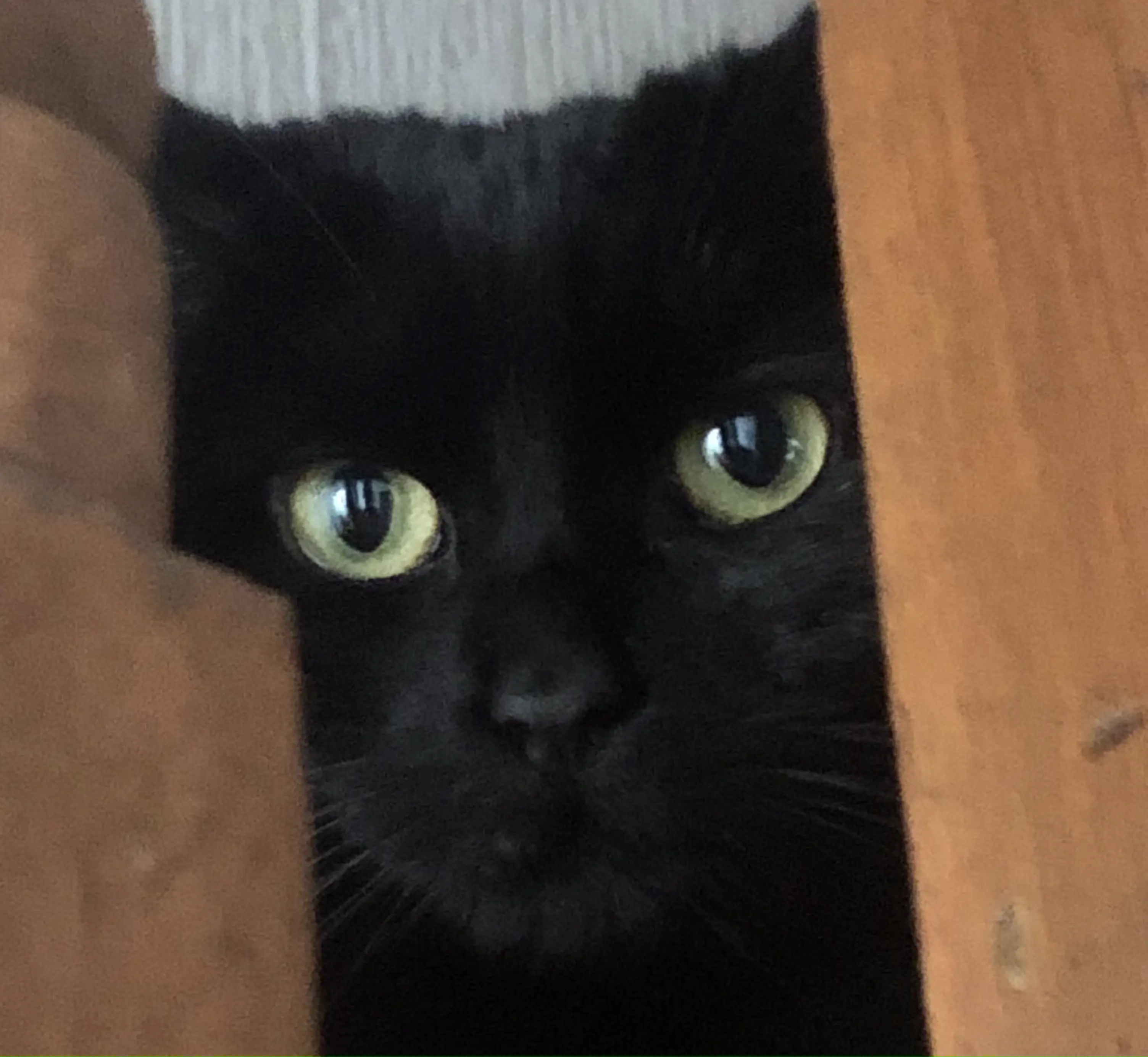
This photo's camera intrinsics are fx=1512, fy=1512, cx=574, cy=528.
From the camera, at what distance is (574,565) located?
2.39ft

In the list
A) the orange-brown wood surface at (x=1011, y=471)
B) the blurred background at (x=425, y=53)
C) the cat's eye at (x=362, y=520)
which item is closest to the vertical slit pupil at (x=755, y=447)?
the cat's eye at (x=362, y=520)

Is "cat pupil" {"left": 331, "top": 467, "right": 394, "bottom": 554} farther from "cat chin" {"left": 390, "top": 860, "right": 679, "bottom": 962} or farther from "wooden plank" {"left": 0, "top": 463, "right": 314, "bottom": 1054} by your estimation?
"wooden plank" {"left": 0, "top": 463, "right": 314, "bottom": 1054}

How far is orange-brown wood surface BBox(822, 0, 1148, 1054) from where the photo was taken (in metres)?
0.21

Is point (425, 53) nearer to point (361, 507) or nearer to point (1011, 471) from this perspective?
point (361, 507)

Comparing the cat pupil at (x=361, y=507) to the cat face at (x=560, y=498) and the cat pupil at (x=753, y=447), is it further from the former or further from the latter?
the cat pupil at (x=753, y=447)

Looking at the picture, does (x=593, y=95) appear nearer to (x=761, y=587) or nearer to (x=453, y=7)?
(x=453, y=7)

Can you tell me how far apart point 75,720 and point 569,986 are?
24.4 inches

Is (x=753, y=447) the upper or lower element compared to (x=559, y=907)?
upper

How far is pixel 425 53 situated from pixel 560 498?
1.39 feet

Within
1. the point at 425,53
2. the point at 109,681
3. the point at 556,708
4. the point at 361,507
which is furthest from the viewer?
the point at 425,53

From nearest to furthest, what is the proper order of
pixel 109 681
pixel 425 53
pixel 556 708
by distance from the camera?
pixel 109 681 → pixel 556 708 → pixel 425 53

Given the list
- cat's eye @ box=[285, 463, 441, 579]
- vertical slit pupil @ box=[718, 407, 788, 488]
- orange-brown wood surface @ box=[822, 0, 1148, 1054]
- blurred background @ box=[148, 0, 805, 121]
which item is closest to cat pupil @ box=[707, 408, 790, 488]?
vertical slit pupil @ box=[718, 407, 788, 488]

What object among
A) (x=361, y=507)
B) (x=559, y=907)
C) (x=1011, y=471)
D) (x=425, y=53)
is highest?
(x=425, y=53)

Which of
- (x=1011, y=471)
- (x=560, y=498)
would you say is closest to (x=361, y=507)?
(x=560, y=498)
